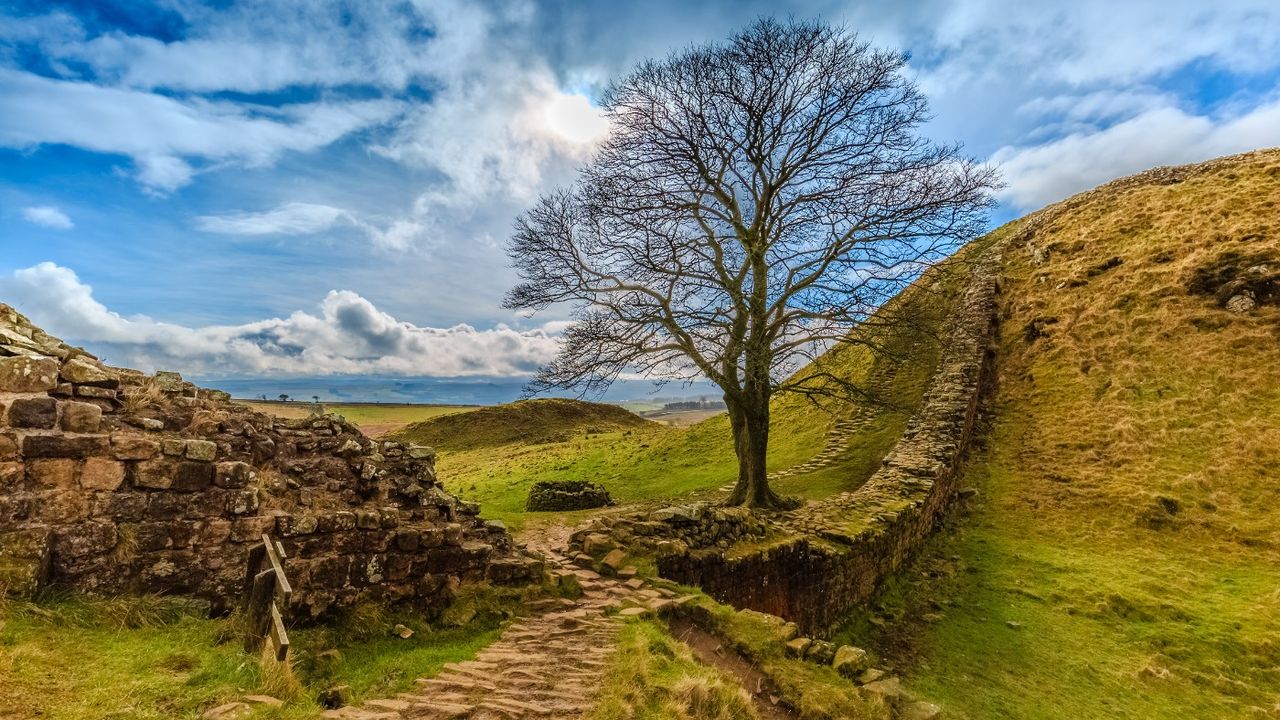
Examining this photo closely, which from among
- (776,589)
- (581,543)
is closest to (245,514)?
(581,543)

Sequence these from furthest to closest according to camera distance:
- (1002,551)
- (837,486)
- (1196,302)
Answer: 1. (1196,302)
2. (837,486)
3. (1002,551)

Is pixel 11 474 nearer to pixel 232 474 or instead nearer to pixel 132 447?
pixel 132 447

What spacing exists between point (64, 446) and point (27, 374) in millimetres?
1021

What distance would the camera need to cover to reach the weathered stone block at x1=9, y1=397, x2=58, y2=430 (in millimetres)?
5840

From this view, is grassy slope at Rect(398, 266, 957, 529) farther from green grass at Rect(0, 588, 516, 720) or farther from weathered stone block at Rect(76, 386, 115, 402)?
weathered stone block at Rect(76, 386, 115, 402)

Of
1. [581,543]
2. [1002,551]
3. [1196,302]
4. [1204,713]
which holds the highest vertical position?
[1196,302]

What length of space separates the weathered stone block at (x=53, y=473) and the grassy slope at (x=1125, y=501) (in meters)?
11.8

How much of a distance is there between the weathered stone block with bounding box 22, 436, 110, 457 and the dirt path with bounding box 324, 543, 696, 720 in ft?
13.4

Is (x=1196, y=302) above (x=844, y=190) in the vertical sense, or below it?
below

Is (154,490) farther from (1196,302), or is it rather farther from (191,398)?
(1196,302)

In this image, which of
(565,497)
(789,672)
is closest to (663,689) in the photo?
(789,672)

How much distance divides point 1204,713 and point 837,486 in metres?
10.7

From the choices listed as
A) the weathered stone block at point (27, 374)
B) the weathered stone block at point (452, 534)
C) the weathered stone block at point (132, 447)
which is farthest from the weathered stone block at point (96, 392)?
the weathered stone block at point (452, 534)

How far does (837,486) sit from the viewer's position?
62.7ft
